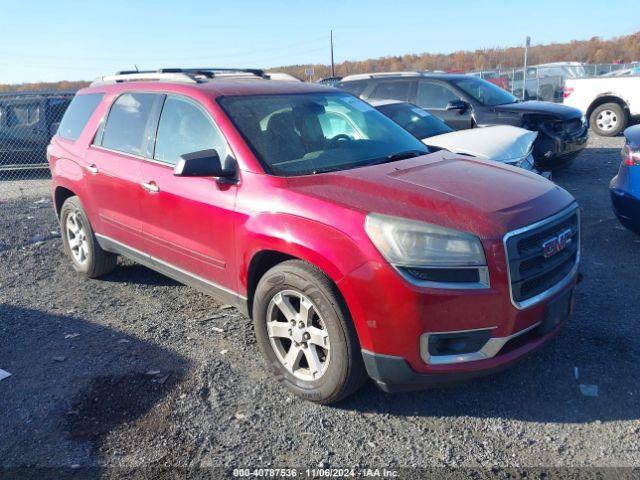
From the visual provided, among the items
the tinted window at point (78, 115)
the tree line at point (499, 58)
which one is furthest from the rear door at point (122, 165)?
the tree line at point (499, 58)

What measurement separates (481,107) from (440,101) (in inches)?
29.2

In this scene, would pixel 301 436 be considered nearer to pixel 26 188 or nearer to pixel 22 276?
pixel 22 276

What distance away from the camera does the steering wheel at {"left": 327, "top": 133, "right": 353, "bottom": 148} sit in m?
4.04

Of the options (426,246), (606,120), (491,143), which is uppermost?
(426,246)

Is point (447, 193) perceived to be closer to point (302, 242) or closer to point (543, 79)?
point (302, 242)

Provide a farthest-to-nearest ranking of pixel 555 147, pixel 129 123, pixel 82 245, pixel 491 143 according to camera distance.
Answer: pixel 555 147 → pixel 491 143 → pixel 82 245 → pixel 129 123

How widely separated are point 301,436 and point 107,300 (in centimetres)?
278

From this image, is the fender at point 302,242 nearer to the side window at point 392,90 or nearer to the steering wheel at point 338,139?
the steering wheel at point 338,139

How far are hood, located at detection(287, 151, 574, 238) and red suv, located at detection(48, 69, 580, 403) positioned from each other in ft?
0.04

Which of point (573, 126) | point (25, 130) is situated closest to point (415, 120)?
point (573, 126)

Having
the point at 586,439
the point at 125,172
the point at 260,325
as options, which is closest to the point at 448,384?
the point at 586,439

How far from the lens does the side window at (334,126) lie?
4.18 m

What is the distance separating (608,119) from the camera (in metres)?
13.6

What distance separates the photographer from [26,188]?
10906 mm
